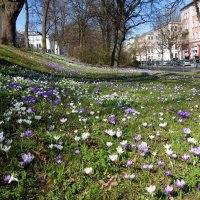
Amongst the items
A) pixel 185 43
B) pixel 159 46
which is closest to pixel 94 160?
pixel 185 43

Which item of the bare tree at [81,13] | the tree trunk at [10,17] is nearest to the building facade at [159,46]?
the bare tree at [81,13]

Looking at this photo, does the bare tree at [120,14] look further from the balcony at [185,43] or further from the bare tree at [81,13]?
the balcony at [185,43]

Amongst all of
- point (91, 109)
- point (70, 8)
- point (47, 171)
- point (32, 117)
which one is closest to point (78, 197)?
point (47, 171)

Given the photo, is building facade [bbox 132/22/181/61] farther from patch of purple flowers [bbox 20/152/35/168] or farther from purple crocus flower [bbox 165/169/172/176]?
patch of purple flowers [bbox 20/152/35/168]

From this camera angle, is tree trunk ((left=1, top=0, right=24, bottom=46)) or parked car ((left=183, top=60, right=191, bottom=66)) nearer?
tree trunk ((left=1, top=0, right=24, bottom=46))

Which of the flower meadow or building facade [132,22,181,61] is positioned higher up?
building facade [132,22,181,61]

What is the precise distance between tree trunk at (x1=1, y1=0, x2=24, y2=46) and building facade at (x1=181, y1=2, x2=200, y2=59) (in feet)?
237

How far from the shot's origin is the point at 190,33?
305ft

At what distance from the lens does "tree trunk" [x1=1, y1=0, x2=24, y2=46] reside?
834 inches

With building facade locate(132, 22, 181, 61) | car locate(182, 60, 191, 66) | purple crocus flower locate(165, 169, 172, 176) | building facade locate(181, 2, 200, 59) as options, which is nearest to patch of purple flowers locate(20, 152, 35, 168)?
purple crocus flower locate(165, 169, 172, 176)

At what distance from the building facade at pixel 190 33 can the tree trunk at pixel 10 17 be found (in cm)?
7227

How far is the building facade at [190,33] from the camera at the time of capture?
288 ft

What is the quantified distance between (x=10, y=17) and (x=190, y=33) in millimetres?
80329

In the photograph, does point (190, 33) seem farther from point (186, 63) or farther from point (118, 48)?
point (118, 48)
